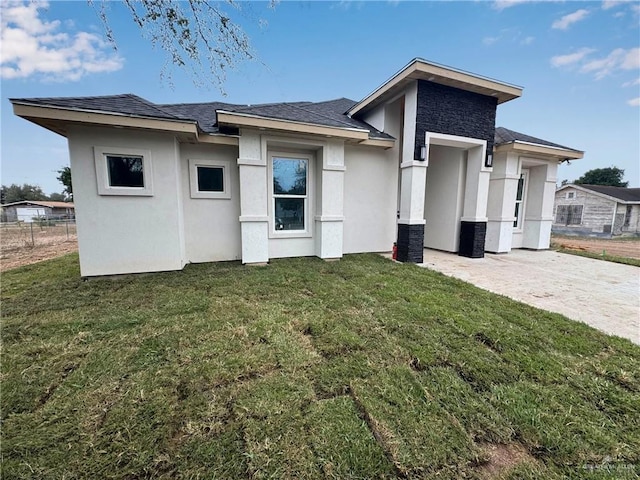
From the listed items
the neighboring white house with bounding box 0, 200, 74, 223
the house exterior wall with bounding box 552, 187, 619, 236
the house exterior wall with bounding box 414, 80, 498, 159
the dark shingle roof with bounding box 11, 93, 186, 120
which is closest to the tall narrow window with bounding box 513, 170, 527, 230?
the house exterior wall with bounding box 414, 80, 498, 159

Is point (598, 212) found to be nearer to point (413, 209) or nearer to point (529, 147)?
point (529, 147)

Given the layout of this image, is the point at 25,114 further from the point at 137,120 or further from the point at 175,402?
the point at 175,402

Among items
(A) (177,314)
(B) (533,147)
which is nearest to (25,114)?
(A) (177,314)

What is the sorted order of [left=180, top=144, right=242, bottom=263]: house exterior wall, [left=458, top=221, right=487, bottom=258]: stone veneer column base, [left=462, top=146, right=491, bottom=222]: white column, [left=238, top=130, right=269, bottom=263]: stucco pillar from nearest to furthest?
[left=238, top=130, right=269, bottom=263]: stucco pillar, [left=180, top=144, right=242, bottom=263]: house exterior wall, [left=462, top=146, right=491, bottom=222]: white column, [left=458, top=221, right=487, bottom=258]: stone veneer column base

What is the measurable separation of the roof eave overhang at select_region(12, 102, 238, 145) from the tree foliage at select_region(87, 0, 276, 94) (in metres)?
2.12

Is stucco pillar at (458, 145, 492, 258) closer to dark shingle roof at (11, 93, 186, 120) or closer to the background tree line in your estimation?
dark shingle roof at (11, 93, 186, 120)

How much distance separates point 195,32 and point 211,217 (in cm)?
402

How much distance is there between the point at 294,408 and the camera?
188 cm

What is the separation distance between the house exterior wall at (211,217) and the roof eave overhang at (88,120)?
2.53 feet

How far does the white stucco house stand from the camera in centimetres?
487

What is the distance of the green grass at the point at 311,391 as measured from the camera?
1506 mm

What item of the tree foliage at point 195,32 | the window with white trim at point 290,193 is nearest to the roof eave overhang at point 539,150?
the window with white trim at point 290,193

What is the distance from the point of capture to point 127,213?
5.02 m

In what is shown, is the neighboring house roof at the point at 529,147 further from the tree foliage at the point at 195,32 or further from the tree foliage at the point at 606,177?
the tree foliage at the point at 606,177
